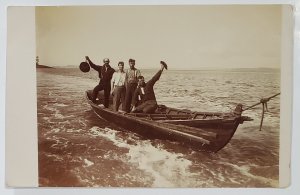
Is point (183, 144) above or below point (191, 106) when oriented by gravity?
below

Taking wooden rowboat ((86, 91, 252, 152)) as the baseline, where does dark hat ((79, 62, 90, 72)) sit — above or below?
above

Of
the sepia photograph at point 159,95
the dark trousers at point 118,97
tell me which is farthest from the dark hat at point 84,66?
the dark trousers at point 118,97

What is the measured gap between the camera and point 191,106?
1391 mm

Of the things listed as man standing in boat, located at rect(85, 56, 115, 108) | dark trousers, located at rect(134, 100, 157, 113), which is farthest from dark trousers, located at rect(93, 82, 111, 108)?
dark trousers, located at rect(134, 100, 157, 113)

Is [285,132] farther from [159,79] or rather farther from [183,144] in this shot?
[159,79]

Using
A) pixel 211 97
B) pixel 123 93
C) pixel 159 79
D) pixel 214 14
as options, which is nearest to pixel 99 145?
pixel 123 93

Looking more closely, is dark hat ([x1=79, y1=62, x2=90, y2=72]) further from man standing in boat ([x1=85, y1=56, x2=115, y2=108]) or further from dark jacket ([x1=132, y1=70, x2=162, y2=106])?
dark jacket ([x1=132, y1=70, x2=162, y2=106])

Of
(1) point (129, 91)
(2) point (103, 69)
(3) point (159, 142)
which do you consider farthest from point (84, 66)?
(3) point (159, 142)

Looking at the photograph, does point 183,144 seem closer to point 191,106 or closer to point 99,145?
point 191,106

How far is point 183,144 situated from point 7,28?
0.69 metres

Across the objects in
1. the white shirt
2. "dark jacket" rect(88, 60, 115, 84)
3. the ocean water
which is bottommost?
the ocean water

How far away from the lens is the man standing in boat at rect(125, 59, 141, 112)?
1396 mm

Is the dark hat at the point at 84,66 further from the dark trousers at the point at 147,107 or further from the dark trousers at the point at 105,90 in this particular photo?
the dark trousers at the point at 147,107

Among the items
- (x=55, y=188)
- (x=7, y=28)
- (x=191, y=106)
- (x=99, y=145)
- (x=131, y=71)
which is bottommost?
(x=55, y=188)
